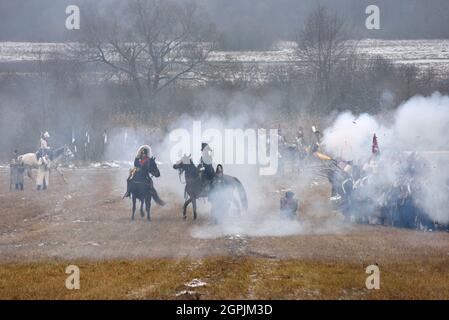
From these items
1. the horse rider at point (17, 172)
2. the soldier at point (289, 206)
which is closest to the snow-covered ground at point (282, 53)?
the horse rider at point (17, 172)

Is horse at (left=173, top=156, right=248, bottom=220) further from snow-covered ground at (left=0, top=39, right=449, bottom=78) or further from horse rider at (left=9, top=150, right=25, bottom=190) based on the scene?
snow-covered ground at (left=0, top=39, right=449, bottom=78)

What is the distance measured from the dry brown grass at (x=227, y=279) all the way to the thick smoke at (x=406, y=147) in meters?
5.65

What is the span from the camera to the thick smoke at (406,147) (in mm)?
21672

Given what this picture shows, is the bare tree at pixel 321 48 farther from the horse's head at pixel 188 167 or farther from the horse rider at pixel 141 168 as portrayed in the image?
the horse rider at pixel 141 168

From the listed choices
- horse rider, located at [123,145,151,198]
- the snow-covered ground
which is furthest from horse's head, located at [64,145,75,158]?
horse rider, located at [123,145,151,198]

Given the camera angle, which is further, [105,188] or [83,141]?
[83,141]

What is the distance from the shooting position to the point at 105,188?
34.1m

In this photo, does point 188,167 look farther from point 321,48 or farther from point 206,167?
point 321,48

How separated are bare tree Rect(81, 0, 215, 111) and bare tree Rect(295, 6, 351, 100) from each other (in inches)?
316

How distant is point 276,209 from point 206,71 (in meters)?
29.7

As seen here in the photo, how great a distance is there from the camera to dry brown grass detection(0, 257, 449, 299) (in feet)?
44.3

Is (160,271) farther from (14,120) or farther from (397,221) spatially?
(14,120)

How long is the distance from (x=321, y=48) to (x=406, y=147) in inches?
1124

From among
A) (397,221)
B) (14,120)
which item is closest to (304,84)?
(14,120)
